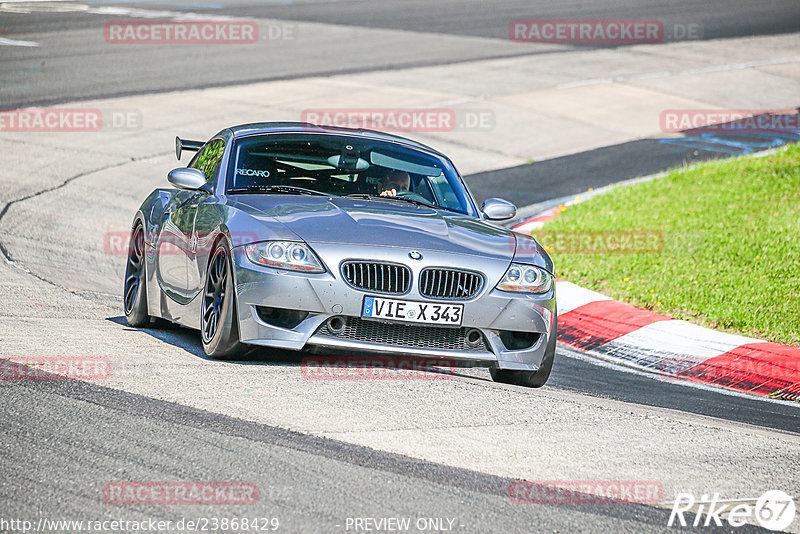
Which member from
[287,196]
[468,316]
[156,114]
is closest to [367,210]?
[287,196]

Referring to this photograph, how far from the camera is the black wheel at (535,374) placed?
6.71 metres

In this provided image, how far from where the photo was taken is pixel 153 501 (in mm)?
4027

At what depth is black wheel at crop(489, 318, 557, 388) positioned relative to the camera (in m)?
6.71

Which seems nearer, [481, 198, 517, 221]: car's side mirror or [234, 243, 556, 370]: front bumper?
[234, 243, 556, 370]: front bumper

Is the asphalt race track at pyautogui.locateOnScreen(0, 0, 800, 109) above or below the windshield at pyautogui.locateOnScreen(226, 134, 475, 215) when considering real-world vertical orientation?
below

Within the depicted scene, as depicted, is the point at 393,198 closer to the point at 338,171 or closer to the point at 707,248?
the point at 338,171

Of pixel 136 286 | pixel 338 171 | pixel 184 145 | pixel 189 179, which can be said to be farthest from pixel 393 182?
pixel 184 145

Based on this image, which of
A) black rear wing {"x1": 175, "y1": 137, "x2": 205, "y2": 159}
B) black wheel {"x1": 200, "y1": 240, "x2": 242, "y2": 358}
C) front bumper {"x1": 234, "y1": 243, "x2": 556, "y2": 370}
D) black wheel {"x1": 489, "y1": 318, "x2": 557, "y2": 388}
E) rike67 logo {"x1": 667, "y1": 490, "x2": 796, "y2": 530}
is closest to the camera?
rike67 logo {"x1": 667, "y1": 490, "x2": 796, "y2": 530}

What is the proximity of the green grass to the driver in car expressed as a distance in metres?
3.08

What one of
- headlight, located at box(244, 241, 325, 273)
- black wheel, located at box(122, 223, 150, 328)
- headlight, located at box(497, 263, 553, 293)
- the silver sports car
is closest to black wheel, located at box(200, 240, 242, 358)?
the silver sports car

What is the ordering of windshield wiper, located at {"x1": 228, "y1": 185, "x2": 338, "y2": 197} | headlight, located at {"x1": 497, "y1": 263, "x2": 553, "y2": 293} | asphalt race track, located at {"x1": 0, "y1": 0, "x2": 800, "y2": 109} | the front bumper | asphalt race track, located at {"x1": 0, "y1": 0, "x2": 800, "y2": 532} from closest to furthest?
asphalt race track, located at {"x1": 0, "y1": 0, "x2": 800, "y2": 532}, the front bumper, headlight, located at {"x1": 497, "y1": 263, "x2": 553, "y2": 293}, windshield wiper, located at {"x1": 228, "y1": 185, "x2": 338, "y2": 197}, asphalt race track, located at {"x1": 0, "y1": 0, "x2": 800, "y2": 109}

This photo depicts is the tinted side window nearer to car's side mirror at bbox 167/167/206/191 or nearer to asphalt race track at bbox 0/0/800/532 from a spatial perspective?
car's side mirror at bbox 167/167/206/191

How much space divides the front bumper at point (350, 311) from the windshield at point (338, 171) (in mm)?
1178

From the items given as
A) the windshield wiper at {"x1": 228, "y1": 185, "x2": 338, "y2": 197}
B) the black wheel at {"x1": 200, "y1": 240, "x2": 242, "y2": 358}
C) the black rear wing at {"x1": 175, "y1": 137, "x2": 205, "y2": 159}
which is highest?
the windshield wiper at {"x1": 228, "y1": 185, "x2": 338, "y2": 197}
